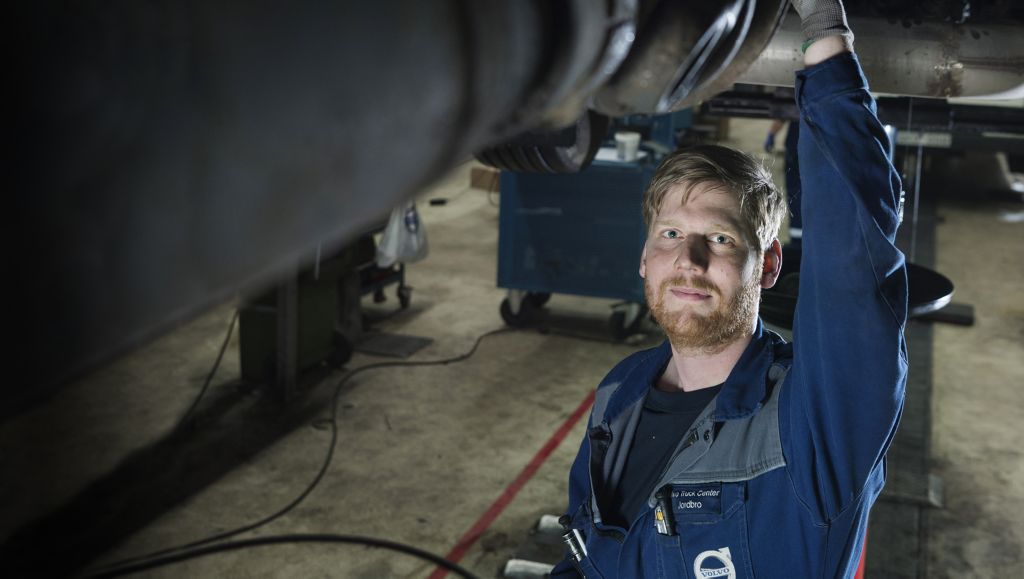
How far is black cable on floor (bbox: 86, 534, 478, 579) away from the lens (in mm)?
3122

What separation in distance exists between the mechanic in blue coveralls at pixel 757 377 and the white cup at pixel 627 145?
3458 mm

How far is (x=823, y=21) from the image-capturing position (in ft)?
3.38

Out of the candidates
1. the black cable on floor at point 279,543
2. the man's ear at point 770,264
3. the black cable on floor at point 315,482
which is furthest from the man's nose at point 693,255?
the black cable on floor at point 315,482

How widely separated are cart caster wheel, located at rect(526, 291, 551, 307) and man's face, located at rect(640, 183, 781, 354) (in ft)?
13.3

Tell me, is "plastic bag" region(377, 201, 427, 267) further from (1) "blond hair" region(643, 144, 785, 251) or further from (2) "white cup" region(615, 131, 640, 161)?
(1) "blond hair" region(643, 144, 785, 251)

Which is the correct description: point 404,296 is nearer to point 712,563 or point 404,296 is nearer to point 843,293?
point 712,563

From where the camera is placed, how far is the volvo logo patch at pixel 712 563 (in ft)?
4.52

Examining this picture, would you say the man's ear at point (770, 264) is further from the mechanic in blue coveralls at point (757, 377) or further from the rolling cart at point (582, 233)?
the rolling cart at point (582, 233)

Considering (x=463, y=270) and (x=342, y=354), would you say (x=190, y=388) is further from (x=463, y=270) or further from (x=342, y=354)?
(x=463, y=270)

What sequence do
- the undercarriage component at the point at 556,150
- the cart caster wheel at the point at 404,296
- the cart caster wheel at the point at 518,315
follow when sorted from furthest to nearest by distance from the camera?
1. the cart caster wheel at the point at 404,296
2. the cart caster wheel at the point at 518,315
3. the undercarriage component at the point at 556,150

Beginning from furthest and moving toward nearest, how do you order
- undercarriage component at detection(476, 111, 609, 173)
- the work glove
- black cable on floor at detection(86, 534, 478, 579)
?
black cable on floor at detection(86, 534, 478, 579) → undercarriage component at detection(476, 111, 609, 173) → the work glove

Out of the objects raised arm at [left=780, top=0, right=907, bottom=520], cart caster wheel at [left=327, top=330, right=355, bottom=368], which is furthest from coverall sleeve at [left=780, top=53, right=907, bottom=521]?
cart caster wheel at [left=327, top=330, right=355, bottom=368]

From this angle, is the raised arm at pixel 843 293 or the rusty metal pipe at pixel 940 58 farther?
the rusty metal pipe at pixel 940 58

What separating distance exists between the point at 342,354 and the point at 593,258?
1.44 m
